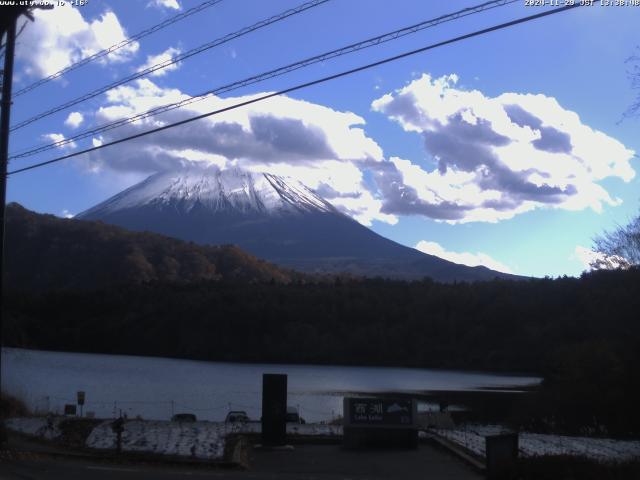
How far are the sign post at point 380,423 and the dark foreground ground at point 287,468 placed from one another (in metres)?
0.65

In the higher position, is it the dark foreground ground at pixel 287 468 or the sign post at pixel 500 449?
the sign post at pixel 500 449

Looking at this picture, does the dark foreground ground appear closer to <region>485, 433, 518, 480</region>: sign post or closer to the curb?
the curb

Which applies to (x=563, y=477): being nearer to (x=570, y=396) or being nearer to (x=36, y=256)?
(x=570, y=396)

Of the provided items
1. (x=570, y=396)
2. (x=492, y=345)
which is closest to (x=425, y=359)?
(x=492, y=345)

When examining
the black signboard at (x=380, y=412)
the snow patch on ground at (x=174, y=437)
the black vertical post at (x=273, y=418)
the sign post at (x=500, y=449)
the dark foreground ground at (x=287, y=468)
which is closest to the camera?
the sign post at (x=500, y=449)

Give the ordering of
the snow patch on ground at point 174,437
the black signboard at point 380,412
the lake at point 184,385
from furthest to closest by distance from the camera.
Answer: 1. the lake at point 184,385
2. the black signboard at point 380,412
3. the snow patch on ground at point 174,437

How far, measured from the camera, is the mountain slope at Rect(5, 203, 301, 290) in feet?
534

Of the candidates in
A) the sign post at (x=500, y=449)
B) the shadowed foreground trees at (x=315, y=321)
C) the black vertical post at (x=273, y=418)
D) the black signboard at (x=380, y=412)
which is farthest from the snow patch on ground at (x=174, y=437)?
the shadowed foreground trees at (x=315, y=321)

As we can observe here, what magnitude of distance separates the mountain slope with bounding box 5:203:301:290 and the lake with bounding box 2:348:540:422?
68091 millimetres

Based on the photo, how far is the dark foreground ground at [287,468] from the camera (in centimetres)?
1628

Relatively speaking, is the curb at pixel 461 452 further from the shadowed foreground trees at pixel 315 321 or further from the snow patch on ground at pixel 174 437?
the shadowed foreground trees at pixel 315 321

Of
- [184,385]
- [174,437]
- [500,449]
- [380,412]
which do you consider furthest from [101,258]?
[500,449]

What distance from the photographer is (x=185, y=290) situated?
13800cm

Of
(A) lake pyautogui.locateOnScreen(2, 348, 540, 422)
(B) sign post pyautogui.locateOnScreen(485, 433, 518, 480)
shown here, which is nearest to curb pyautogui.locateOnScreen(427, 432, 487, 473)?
(B) sign post pyautogui.locateOnScreen(485, 433, 518, 480)
